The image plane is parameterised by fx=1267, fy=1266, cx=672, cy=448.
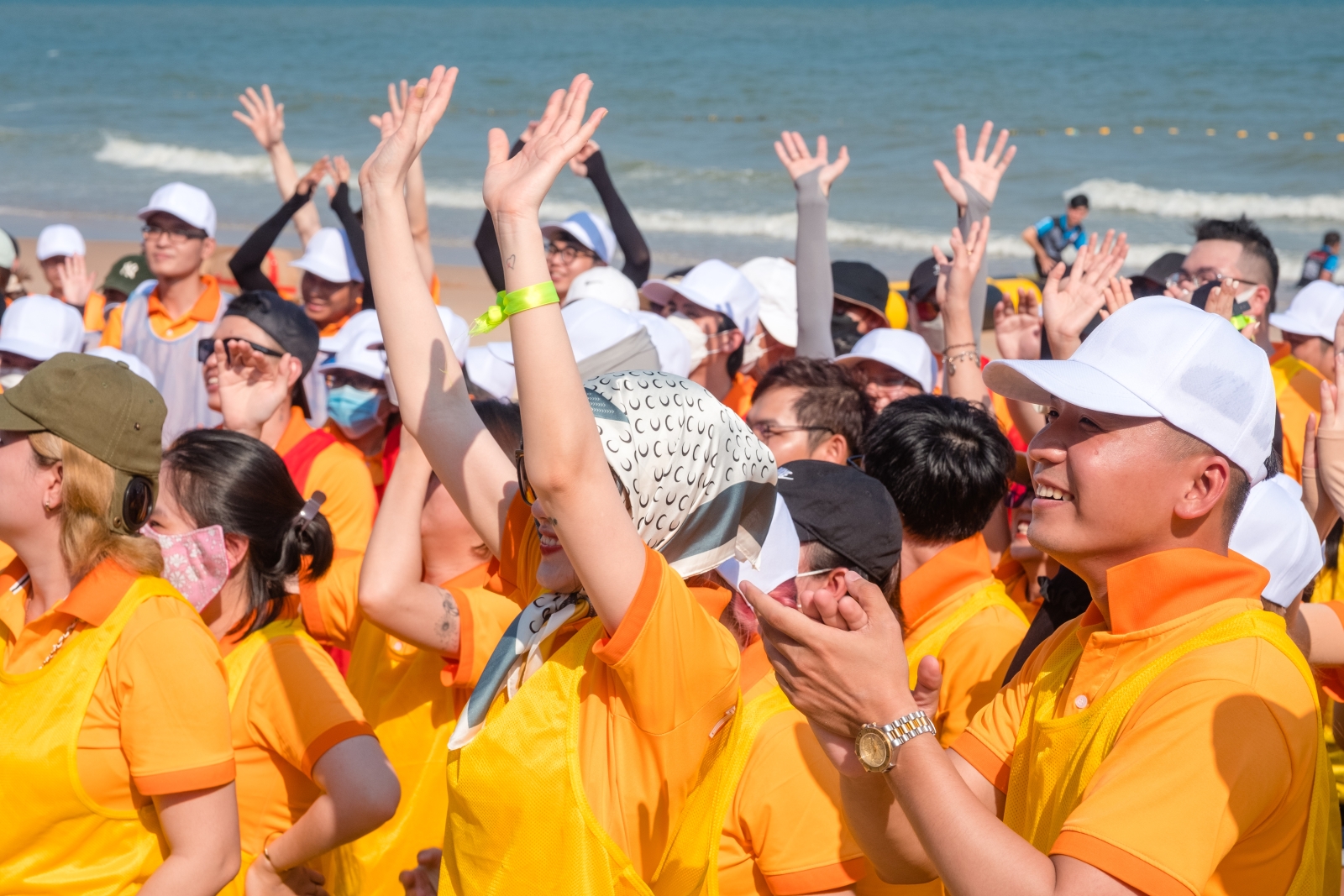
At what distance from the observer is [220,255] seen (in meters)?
14.7

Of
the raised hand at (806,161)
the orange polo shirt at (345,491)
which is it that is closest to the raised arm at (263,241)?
the orange polo shirt at (345,491)

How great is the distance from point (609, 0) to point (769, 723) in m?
104

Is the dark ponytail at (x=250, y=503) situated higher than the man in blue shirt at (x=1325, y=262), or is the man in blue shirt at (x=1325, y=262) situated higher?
the dark ponytail at (x=250, y=503)

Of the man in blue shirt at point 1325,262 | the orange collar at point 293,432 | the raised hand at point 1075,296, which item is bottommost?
the man in blue shirt at point 1325,262

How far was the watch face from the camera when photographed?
1932 mm

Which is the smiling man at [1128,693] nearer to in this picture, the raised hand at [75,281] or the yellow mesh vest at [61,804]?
the yellow mesh vest at [61,804]

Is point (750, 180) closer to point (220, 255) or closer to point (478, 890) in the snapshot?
point (220, 255)

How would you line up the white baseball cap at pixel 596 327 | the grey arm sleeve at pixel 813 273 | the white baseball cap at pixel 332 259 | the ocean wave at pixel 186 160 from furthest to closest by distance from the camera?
the ocean wave at pixel 186 160, the white baseball cap at pixel 332 259, the grey arm sleeve at pixel 813 273, the white baseball cap at pixel 596 327

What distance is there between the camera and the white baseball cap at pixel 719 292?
5934 millimetres

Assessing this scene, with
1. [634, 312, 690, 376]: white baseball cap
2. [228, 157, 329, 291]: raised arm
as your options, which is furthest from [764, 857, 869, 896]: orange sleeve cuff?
[228, 157, 329, 291]: raised arm

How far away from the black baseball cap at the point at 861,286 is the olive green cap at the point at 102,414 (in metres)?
3.98

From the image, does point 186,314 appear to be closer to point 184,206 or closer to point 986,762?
point 184,206

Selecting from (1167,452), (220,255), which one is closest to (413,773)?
(1167,452)

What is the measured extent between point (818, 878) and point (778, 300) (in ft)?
15.1
